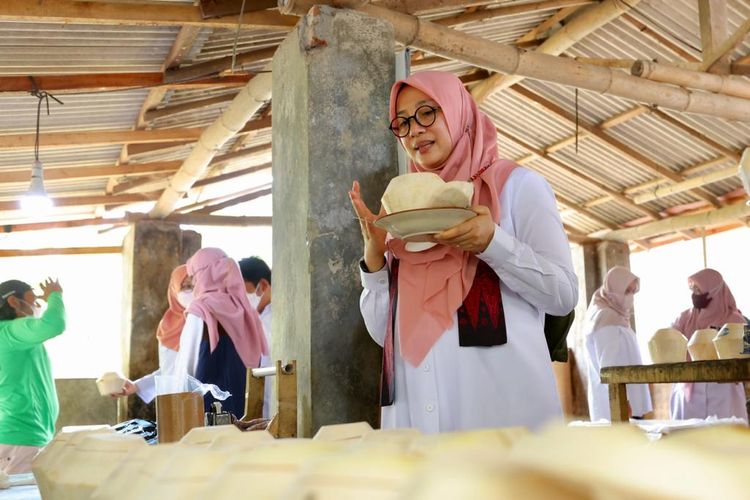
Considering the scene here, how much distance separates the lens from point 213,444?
54cm

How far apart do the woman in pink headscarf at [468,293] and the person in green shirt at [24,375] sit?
3537mm

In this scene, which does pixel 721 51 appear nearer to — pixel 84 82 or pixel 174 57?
pixel 174 57

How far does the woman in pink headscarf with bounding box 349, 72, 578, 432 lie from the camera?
2.06 meters

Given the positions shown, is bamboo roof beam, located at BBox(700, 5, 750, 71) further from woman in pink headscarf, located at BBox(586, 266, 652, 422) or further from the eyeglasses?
the eyeglasses

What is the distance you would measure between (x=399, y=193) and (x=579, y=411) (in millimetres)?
10055

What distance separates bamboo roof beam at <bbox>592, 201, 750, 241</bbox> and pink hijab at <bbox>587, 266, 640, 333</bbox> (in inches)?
133

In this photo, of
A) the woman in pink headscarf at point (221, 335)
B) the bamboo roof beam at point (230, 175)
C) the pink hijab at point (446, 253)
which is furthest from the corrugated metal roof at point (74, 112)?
the pink hijab at point (446, 253)

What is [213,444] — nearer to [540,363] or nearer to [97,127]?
[540,363]

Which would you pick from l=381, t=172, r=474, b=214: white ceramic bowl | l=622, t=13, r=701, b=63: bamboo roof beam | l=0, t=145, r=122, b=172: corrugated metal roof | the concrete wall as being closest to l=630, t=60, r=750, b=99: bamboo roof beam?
l=622, t=13, r=701, b=63: bamboo roof beam

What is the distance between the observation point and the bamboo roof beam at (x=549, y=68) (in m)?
4.43

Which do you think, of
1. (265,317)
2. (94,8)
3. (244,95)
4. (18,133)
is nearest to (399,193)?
(94,8)

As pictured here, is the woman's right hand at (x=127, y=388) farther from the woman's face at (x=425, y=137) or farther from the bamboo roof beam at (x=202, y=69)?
the woman's face at (x=425, y=137)

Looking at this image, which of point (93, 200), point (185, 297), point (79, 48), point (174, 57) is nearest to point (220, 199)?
point (93, 200)

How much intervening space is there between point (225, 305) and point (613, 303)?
11.0 ft
